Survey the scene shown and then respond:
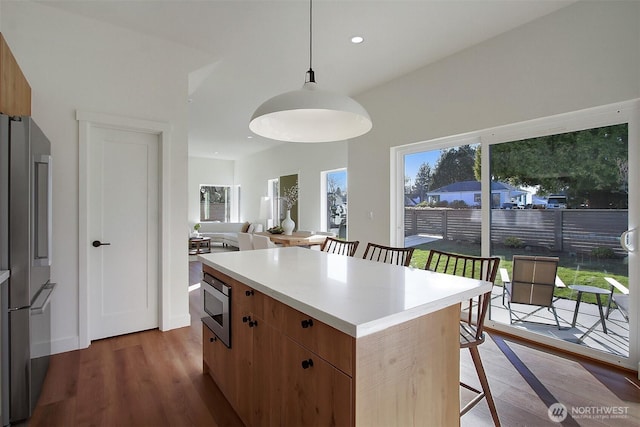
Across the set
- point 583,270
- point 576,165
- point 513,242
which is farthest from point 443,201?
point 583,270

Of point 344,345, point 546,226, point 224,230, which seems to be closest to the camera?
point 344,345

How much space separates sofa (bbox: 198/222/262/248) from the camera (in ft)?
28.3

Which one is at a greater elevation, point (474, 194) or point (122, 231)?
point (474, 194)

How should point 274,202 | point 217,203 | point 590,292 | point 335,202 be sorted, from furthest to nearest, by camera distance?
point 217,203, point 274,202, point 335,202, point 590,292

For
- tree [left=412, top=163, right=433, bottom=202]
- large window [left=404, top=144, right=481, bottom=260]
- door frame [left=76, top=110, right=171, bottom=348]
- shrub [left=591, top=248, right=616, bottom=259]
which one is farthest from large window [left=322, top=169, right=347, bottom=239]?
shrub [left=591, top=248, right=616, bottom=259]

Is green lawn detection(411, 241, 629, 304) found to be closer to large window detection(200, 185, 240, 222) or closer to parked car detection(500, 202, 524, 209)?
parked car detection(500, 202, 524, 209)

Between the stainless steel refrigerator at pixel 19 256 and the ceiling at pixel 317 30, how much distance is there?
1524mm

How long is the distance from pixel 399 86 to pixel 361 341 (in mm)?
3597

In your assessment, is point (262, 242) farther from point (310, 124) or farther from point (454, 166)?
point (310, 124)

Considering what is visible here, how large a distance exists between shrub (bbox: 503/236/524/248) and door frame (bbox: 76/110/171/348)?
11.0 ft

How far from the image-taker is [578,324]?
2678 mm

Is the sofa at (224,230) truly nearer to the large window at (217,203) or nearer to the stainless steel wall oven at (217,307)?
the large window at (217,203)

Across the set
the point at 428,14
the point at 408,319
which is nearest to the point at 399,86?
the point at 428,14

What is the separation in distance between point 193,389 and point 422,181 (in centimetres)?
316
